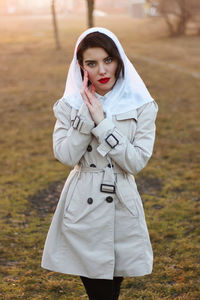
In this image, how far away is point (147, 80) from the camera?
12953 mm

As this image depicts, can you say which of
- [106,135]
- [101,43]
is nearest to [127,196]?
[106,135]

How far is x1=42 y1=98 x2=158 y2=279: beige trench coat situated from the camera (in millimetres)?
2488

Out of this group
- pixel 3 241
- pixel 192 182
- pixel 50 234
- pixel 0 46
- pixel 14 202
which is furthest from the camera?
pixel 0 46

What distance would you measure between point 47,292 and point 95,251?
147cm

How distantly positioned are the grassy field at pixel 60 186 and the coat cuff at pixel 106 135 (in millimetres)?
1701

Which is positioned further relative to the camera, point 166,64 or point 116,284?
point 166,64

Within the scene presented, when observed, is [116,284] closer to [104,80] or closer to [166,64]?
[104,80]

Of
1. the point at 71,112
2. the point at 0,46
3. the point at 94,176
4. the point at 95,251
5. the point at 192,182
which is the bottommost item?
the point at 0,46

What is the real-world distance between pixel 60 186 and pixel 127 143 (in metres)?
3.84

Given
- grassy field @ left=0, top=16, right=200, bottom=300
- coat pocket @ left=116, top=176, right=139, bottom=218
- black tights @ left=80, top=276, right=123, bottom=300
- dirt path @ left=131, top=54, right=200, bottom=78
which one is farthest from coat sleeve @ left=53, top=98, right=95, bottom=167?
dirt path @ left=131, top=54, right=200, bottom=78

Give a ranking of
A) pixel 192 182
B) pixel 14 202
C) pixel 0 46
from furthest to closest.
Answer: pixel 0 46, pixel 192 182, pixel 14 202

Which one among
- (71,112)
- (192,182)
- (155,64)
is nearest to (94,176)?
(71,112)

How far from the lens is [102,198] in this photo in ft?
8.26

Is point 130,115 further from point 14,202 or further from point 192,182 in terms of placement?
point 192,182
